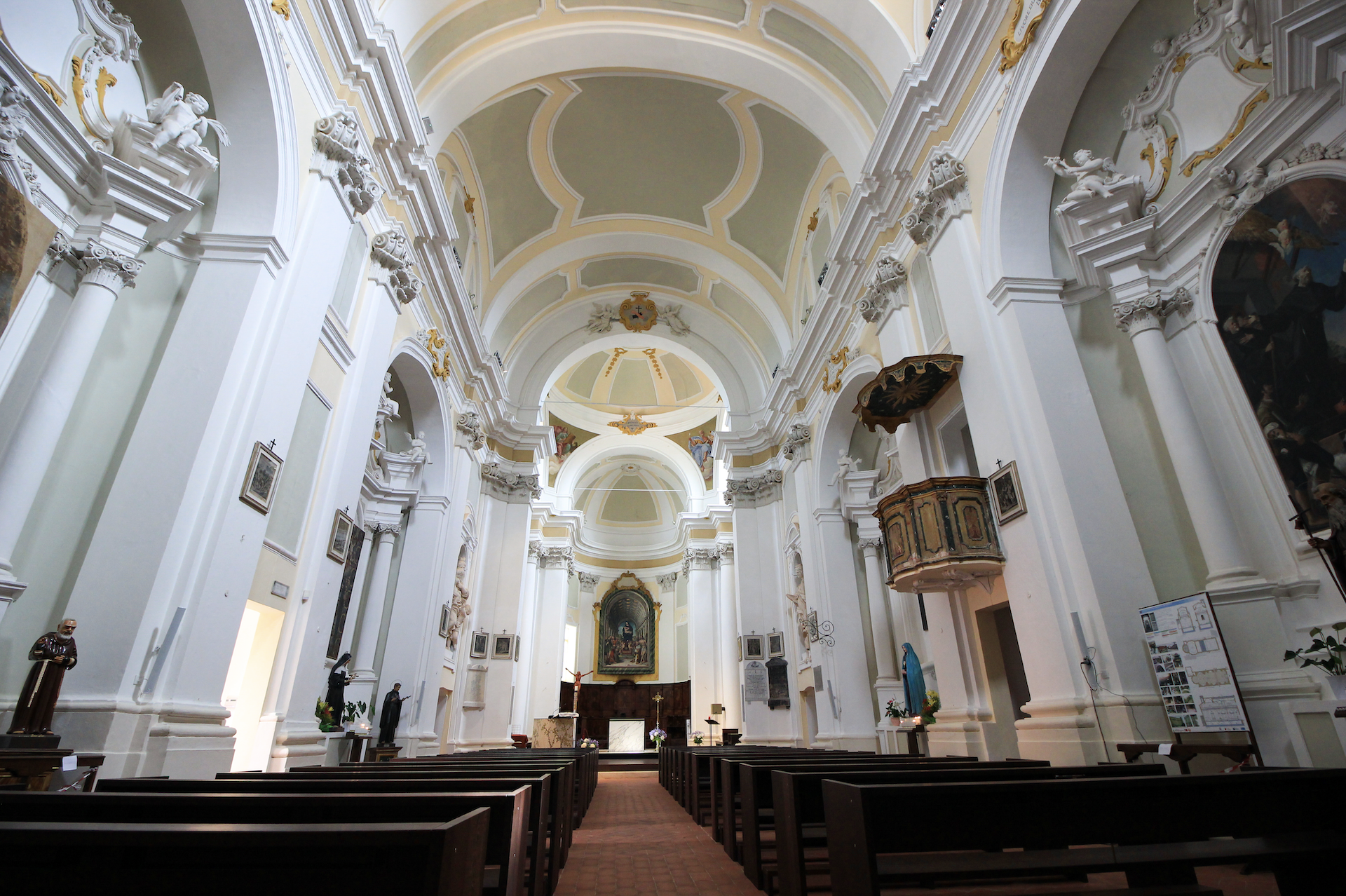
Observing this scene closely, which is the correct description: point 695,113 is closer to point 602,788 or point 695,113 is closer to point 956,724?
point 956,724

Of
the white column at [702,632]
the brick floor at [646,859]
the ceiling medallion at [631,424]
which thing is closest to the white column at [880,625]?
the brick floor at [646,859]

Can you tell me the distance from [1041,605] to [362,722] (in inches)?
302

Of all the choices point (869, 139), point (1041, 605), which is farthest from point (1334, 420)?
point (869, 139)

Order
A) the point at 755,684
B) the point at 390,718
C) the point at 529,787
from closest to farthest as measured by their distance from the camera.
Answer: the point at 529,787
the point at 390,718
the point at 755,684

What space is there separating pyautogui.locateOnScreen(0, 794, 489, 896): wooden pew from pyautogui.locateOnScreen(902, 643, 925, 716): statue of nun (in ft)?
25.6

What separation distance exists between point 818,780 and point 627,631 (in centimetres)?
2176

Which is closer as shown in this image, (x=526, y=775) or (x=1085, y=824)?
(x=1085, y=824)

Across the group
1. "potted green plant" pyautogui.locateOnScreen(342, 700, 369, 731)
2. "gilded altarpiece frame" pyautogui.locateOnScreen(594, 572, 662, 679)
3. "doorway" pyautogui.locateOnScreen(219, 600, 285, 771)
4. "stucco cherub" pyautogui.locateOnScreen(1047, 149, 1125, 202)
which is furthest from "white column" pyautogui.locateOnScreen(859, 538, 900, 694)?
"gilded altarpiece frame" pyautogui.locateOnScreen(594, 572, 662, 679)

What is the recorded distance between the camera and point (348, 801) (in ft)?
5.55

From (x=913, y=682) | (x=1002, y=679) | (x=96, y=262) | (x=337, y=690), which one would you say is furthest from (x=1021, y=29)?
(x=337, y=690)

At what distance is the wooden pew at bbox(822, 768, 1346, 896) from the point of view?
1.79 meters

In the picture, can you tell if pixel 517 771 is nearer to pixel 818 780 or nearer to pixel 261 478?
pixel 818 780

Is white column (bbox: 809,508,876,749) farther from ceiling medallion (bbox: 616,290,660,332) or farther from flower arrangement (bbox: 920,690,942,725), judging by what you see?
ceiling medallion (bbox: 616,290,660,332)

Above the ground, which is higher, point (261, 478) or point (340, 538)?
point (340, 538)
